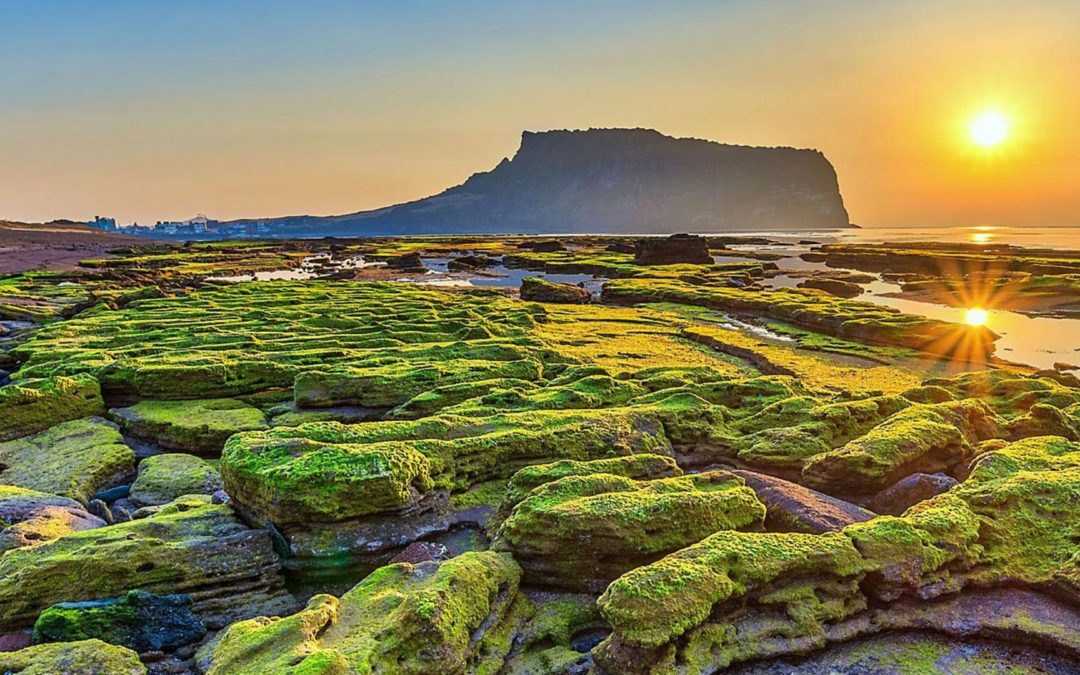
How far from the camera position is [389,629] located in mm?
7523

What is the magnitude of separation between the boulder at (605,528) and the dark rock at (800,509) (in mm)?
420

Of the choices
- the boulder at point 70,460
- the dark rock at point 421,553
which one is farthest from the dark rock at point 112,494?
the dark rock at point 421,553

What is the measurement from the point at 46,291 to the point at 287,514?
57687 mm

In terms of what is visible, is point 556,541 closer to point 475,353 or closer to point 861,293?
point 475,353

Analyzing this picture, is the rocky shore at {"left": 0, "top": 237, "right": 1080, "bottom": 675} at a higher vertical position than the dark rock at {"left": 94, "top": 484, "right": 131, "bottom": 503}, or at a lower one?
higher

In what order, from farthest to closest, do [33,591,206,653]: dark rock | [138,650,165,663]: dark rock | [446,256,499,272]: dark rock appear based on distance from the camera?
1. [446,256,499,272]: dark rock
2. [33,591,206,653]: dark rock
3. [138,650,165,663]: dark rock

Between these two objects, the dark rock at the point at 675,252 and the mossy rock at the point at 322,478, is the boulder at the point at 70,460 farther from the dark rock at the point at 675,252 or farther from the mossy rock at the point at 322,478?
the dark rock at the point at 675,252

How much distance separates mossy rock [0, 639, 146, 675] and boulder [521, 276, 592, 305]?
43.8 meters

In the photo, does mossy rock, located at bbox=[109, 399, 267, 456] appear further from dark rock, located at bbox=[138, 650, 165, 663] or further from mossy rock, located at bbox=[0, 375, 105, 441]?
dark rock, located at bbox=[138, 650, 165, 663]

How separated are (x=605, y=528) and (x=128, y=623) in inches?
269

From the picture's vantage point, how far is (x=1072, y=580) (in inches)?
326

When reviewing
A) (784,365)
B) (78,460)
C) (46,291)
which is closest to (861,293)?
(784,365)

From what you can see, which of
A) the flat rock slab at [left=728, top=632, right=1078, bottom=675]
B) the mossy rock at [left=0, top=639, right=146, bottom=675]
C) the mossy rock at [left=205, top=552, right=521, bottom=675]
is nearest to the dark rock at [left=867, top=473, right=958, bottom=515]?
the flat rock slab at [left=728, top=632, right=1078, bottom=675]

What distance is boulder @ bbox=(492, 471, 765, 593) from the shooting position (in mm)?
9273
